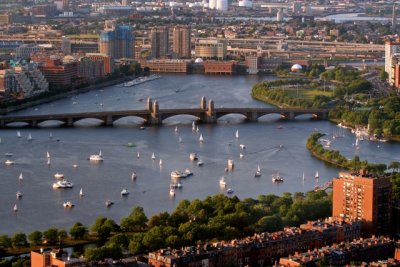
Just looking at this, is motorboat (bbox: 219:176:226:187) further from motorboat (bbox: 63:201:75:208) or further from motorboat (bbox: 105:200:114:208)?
motorboat (bbox: 63:201:75:208)

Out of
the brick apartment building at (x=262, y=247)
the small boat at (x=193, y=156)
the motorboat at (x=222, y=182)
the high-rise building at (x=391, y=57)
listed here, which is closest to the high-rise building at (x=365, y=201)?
the brick apartment building at (x=262, y=247)

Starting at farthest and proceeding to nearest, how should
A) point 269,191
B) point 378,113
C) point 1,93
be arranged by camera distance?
point 1,93 → point 378,113 → point 269,191

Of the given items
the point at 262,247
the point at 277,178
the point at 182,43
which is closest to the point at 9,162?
the point at 277,178

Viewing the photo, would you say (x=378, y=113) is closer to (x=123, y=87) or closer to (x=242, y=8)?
(x=123, y=87)

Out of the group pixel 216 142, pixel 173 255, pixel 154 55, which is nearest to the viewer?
pixel 173 255

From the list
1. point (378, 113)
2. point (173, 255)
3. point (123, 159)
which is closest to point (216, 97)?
point (378, 113)

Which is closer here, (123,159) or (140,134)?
(123,159)

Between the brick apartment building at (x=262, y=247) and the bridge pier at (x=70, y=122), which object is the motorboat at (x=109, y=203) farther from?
the bridge pier at (x=70, y=122)
